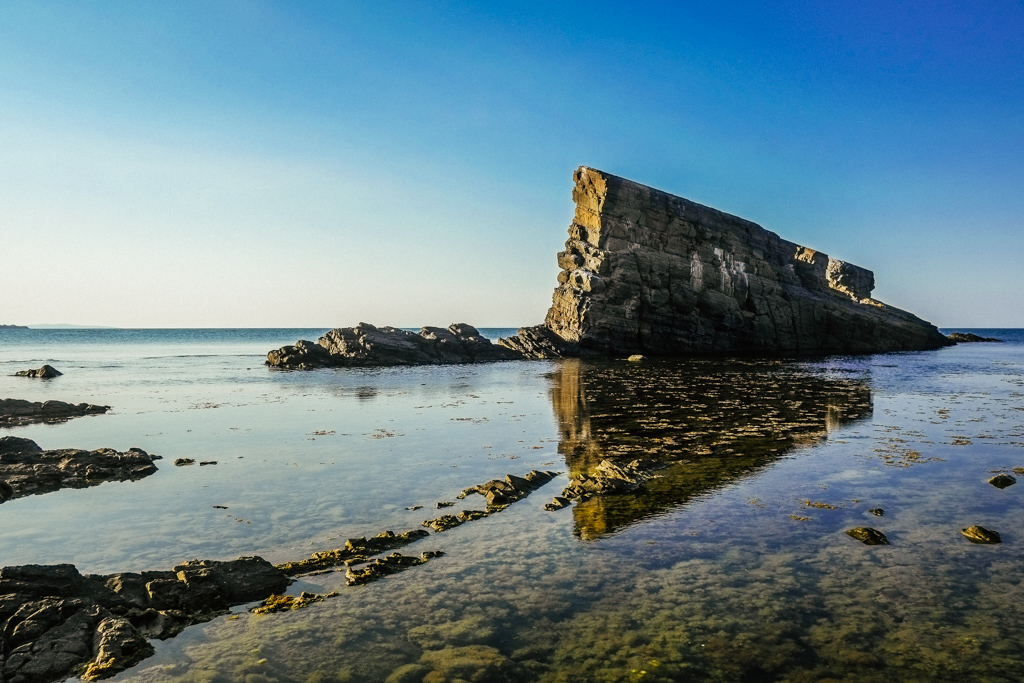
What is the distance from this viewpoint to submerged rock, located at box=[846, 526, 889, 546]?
367 inches

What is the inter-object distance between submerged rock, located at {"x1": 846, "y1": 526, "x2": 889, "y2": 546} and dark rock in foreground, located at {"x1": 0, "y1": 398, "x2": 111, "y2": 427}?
25.6m

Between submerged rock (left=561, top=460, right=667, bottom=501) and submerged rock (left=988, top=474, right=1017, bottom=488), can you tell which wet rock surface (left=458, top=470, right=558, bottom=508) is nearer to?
submerged rock (left=561, top=460, right=667, bottom=501)

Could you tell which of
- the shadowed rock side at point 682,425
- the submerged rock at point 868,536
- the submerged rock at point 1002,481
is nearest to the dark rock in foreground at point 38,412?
the shadowed rock side at point 682,425

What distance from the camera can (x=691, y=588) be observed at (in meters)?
7.84

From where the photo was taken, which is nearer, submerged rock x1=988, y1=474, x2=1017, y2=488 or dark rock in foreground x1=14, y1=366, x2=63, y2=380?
submerged rock x1=988, y1=474, x2=1017, y2=488

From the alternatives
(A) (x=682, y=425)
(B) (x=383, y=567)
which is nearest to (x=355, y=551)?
(B) (x=383, y=567)

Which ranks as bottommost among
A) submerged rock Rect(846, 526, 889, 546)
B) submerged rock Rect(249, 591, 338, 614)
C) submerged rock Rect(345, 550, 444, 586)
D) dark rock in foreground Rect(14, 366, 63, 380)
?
submerged rock Rect(249, 591, 338, 614)

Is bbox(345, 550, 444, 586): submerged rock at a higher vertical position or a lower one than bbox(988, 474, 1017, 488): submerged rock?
lower

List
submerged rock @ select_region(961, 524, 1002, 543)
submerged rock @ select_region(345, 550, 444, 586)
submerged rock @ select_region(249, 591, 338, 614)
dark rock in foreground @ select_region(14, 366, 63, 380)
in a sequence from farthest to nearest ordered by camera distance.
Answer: dark rock in foreground @ select_region(14, 366, 63, 380), submerged rock @ select_region(961, 524, 1002, 543), submerged rock @ select_region(345, 550, 444, 586), submerged rock @ select_region(249, 591, 338, 614)

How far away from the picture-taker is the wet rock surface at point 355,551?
861cm

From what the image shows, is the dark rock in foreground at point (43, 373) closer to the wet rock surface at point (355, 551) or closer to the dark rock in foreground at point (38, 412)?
the dark rock in foreground at point (38, 412)

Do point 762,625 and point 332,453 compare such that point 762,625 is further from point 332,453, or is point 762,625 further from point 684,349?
point 684,349

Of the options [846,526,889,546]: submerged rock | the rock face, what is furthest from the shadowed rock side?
the rock face

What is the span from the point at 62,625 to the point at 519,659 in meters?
5.02
